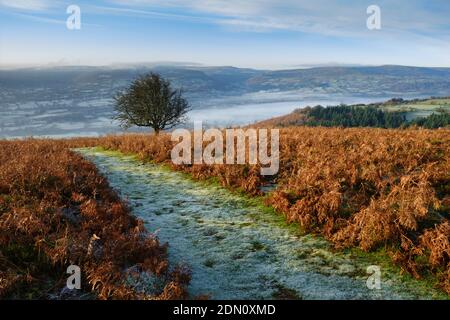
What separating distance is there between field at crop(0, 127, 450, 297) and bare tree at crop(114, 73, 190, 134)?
23.9 meters

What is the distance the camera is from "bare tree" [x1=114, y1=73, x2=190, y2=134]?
3922 centimetres

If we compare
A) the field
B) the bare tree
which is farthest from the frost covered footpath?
the bare tree

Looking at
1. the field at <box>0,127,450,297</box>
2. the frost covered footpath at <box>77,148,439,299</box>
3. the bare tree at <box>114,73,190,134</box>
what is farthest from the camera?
the bare tree at <box>114,73,190,134</box>

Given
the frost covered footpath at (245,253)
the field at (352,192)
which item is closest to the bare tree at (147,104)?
the field at (352,192)

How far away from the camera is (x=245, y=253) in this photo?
8.74m

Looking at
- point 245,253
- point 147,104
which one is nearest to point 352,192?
point 245,253

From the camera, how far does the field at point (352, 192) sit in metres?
8.14


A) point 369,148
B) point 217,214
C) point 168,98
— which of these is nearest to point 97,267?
point 217,214

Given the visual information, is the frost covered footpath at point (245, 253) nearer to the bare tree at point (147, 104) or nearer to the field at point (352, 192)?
the field at point (352, 192)

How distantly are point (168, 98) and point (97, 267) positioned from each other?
34.4 metres

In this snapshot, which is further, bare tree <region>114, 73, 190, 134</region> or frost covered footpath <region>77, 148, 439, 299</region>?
bare tree <region>114, 73, 190, 134</region>

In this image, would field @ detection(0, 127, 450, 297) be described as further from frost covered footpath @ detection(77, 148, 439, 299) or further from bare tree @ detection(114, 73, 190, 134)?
bare tree @ detection(114, 73, 190, 134)

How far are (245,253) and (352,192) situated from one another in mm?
3803

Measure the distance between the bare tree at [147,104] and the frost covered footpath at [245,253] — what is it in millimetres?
26813
